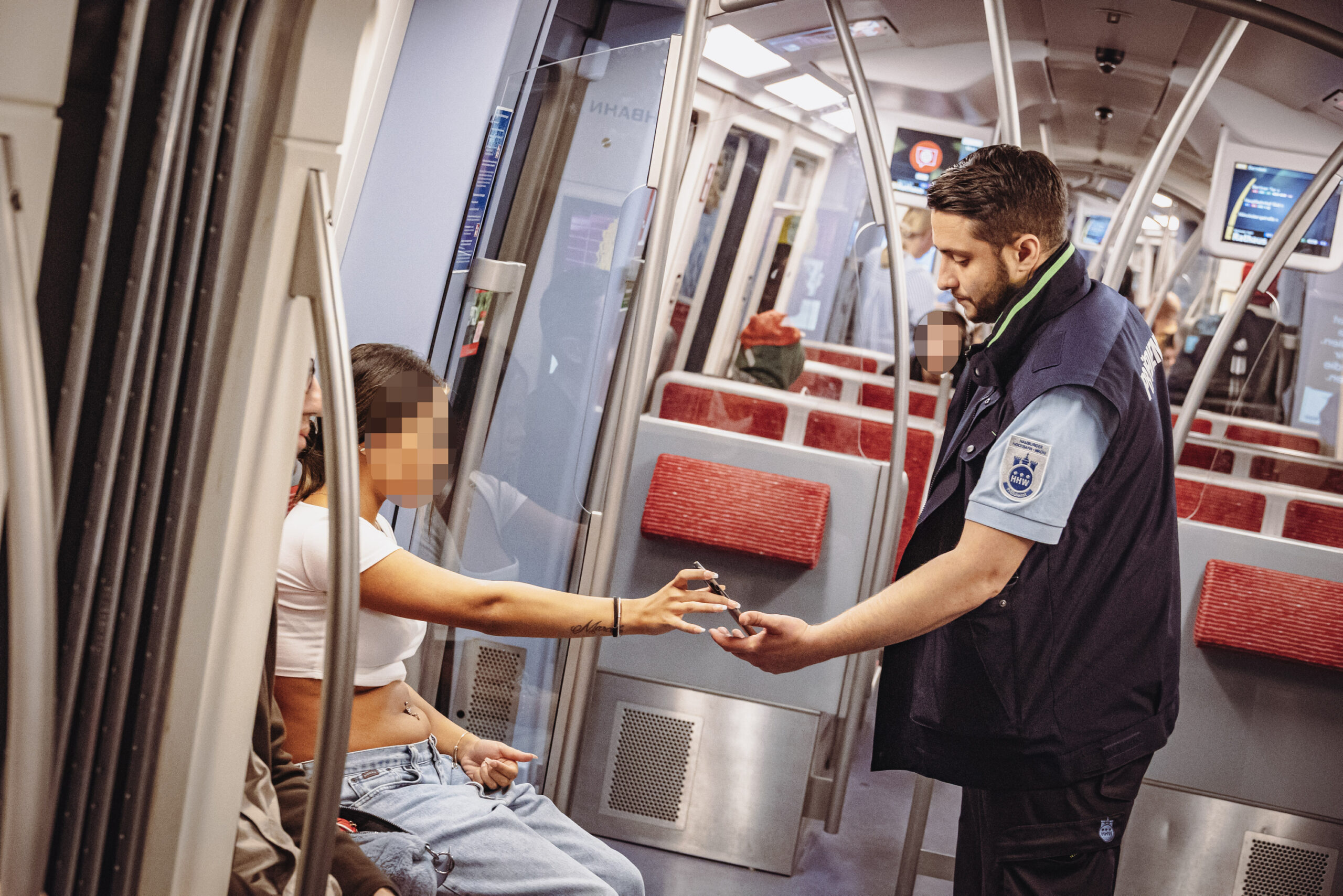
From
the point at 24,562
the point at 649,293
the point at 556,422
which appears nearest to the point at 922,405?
the point at 556,422

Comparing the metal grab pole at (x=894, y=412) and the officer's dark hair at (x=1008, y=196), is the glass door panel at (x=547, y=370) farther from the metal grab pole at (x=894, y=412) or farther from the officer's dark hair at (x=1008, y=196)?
the officer's dark hair at (x=1008, y=196)

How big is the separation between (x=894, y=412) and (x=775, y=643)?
4.52 feet

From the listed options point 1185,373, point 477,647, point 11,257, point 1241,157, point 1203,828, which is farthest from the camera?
point 1185,373

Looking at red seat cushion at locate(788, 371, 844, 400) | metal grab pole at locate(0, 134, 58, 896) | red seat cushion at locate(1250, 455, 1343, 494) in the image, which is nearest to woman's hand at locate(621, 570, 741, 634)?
metal grab pole at locate(0, 134, 58, 896)

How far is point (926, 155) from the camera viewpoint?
21.0 feet

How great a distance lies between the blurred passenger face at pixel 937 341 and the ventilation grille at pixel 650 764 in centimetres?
131

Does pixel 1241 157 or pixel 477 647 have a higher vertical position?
pixel 1241 157

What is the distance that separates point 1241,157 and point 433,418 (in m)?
4.12

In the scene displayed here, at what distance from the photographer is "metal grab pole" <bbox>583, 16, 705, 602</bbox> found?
8.70 feet

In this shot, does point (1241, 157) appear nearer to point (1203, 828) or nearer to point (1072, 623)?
point (1203, 828)

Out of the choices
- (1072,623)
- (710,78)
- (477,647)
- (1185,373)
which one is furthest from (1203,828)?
(1185,373)

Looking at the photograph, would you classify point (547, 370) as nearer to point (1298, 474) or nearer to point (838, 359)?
point (838, 359)

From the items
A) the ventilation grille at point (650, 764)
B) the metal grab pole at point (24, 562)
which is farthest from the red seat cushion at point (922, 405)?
the metal grab pole at point (24, 562)

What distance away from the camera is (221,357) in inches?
46.5
